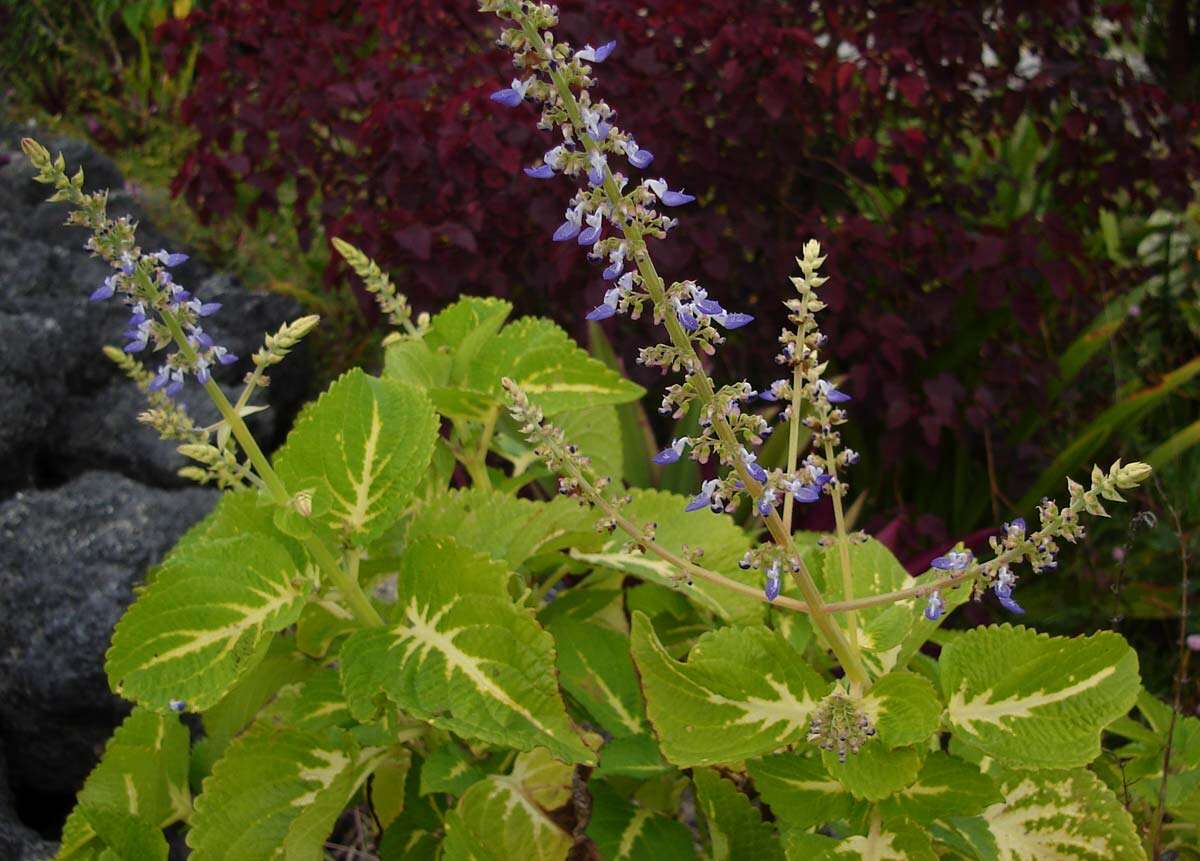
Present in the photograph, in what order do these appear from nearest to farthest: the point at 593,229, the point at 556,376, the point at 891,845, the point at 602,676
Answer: the point at 593,229, the point at 891,845, the point at 602,676, the point at 556,376

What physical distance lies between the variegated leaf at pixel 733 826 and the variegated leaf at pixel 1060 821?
0.90ft

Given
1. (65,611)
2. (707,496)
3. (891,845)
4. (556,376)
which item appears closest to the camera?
(707,496)

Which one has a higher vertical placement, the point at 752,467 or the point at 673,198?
the point at 673,198

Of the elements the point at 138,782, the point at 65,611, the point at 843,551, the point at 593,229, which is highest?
the point at 593,229

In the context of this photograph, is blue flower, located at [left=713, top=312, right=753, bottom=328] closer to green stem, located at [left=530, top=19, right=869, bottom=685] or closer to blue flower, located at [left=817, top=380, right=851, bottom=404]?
green stem, located at [left=530, top=19, right=869, bottom=685]

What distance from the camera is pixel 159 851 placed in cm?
160

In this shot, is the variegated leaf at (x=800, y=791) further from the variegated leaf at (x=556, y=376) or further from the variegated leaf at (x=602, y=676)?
the variegated leaf at (x=556, y=376)

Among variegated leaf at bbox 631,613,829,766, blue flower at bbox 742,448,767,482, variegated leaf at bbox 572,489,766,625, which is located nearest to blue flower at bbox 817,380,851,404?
blue flower at bbox 742,448,767,482

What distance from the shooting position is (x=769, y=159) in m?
3.23

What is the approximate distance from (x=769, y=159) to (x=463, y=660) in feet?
7.01

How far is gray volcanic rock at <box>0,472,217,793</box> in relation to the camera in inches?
91.9

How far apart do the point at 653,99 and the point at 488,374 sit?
4.63 feet

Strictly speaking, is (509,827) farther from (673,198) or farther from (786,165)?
(786,165)

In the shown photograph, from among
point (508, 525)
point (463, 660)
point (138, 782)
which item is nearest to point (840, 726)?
point (463, 660)
